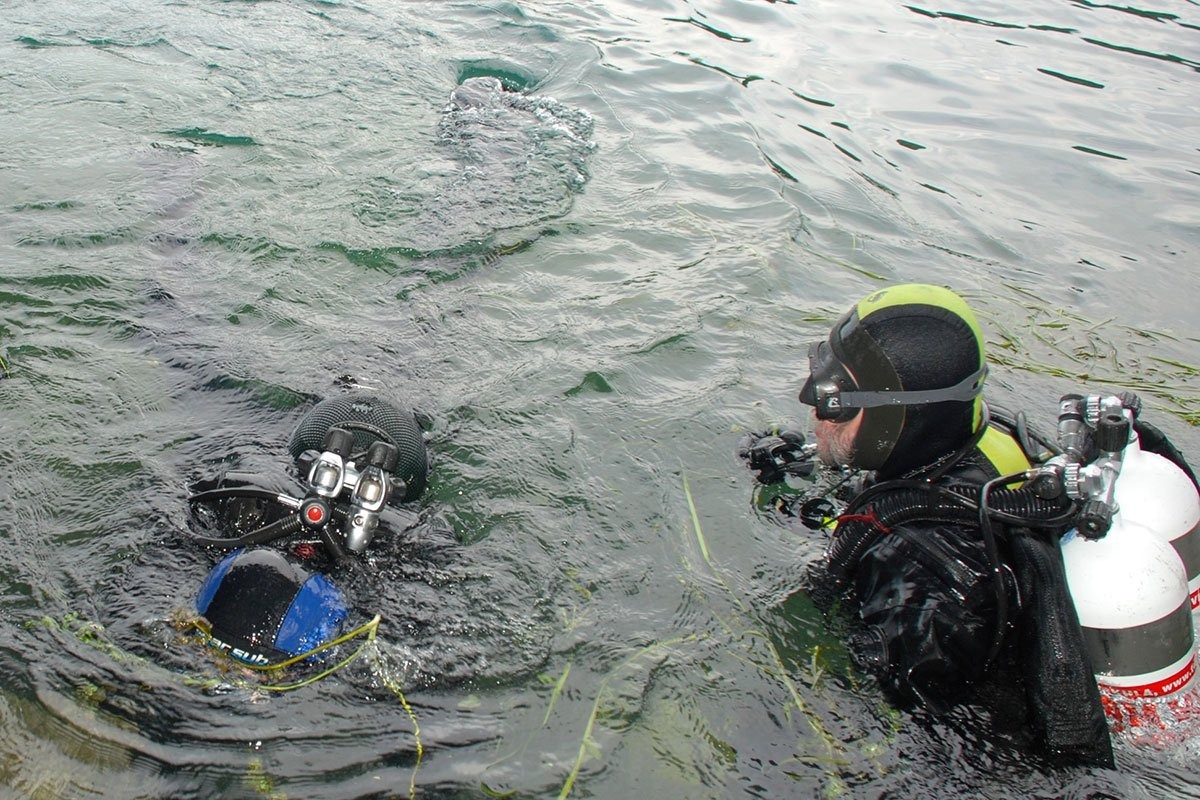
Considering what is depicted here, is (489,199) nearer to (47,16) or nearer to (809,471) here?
(809,471)

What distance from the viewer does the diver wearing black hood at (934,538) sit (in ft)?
9.82

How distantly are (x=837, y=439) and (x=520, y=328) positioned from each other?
8.85ft

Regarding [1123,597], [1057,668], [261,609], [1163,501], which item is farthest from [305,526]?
[1163,501]

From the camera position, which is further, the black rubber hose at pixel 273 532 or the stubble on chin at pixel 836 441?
the stubble on chin at pixel 836 441

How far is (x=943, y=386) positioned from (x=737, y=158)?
5903 millimetres

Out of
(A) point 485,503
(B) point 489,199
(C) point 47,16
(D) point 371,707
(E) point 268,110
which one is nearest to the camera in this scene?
(D) point 371,707

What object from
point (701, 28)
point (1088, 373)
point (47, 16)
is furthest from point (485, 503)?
point (701, 28)

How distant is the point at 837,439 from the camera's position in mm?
3703

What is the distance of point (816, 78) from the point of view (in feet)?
36.5

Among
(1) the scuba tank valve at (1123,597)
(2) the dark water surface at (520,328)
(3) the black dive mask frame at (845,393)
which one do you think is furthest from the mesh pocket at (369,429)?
(1) the scuba tank valve at (1123,597)

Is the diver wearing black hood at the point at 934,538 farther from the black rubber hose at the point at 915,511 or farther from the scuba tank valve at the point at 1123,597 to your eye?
the scuba tank valve at the point at 1123,597

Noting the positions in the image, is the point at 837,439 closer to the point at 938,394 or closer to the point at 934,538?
the point at 938,394

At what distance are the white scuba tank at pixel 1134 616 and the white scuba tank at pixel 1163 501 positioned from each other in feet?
0.51

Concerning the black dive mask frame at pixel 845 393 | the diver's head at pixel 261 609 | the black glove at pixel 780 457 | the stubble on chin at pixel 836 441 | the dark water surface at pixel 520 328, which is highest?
the black dive mask frame at pixel 845 393
